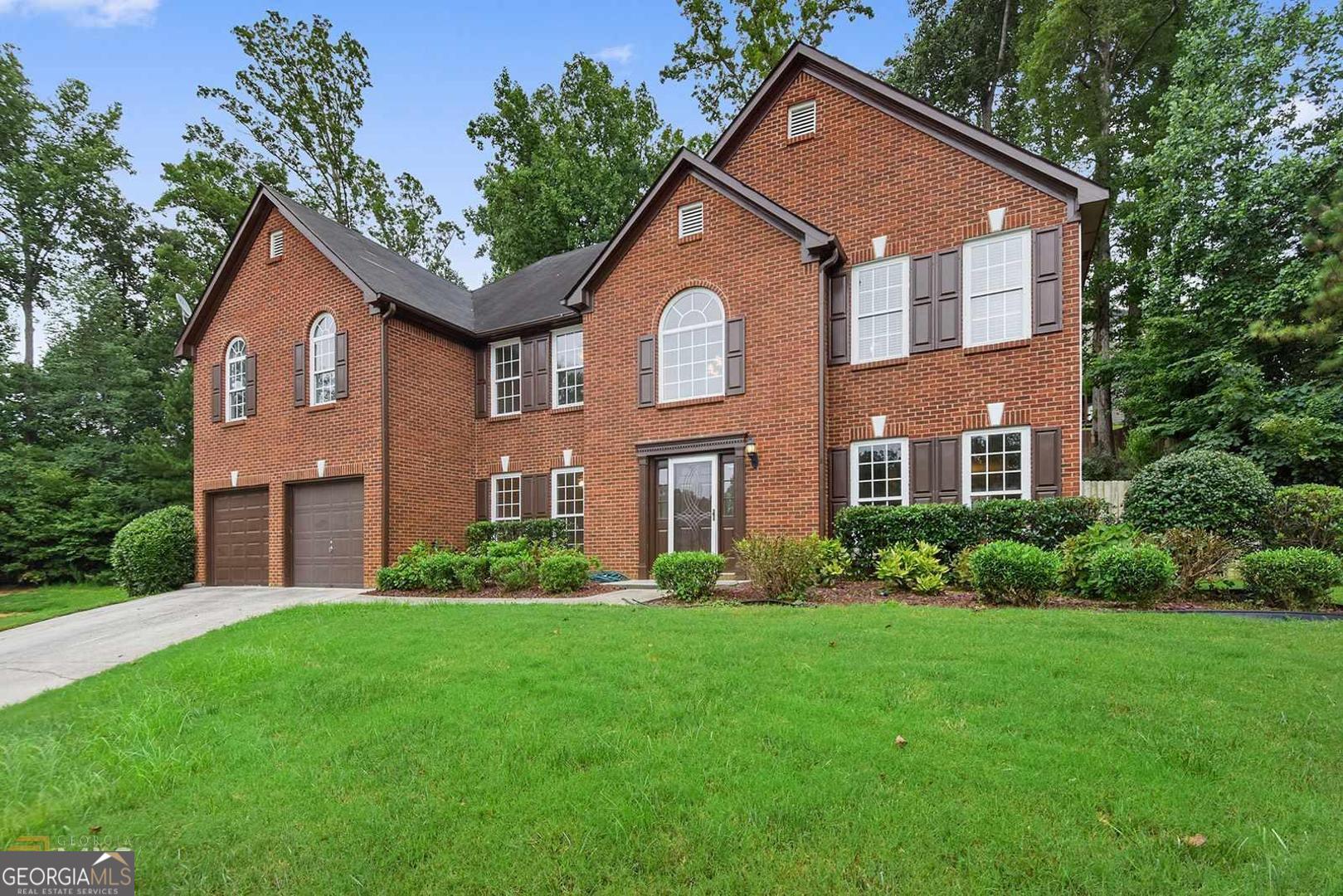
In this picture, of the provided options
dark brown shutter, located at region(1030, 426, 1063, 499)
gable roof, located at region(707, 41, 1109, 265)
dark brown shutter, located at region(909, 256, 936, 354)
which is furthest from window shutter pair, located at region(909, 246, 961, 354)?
dark brown shutter, located at region(1030, 426, 1063, 499)

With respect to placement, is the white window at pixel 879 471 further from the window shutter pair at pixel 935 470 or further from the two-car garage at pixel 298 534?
the two-car garage at pixel 298 534

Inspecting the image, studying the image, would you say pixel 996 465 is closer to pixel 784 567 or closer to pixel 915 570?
pixel 915 570

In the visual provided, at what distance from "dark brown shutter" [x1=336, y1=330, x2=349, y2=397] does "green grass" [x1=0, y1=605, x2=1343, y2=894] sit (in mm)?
8947

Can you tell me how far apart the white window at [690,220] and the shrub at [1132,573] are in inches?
335

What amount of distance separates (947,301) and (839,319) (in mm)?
1819

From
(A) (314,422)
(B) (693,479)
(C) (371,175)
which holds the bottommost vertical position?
(B) (693,479)

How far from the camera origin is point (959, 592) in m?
8.91

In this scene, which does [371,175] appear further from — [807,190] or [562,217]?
[807,190]

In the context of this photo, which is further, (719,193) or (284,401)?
(284,401)

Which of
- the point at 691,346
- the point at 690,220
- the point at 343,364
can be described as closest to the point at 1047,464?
the point at 691,346

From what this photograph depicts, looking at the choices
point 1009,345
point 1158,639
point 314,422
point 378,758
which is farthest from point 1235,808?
point 314,422

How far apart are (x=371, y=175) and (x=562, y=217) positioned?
32.2 ft

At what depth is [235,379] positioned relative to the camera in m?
16.0

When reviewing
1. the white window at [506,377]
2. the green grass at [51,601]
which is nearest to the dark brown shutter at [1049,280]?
the white window at [506,377]
